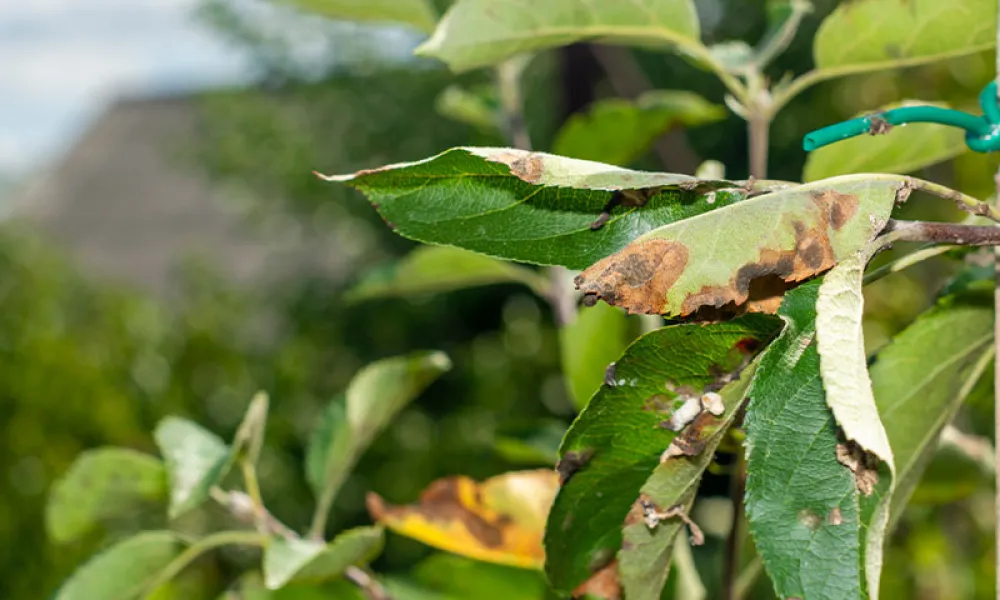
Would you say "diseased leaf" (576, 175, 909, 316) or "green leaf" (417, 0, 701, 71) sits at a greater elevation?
"green leaf" (417, 0, 701, 71)

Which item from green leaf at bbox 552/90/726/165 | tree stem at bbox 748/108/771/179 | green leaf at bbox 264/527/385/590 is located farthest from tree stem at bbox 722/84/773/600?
green leaf at bbox 264/527/385/590

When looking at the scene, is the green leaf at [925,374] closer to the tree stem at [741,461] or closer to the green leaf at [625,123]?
the tree stem at [741,461]

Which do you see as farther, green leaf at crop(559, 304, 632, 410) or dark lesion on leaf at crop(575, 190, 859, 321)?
green leaf at crop(559, 304, 632, 410)

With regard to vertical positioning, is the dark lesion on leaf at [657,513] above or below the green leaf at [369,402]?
above

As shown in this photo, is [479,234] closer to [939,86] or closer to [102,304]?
[939,86]

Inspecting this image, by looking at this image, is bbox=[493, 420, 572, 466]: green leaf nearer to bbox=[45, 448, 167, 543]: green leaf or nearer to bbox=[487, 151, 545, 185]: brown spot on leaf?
bbox=[45, 448, 167, 543]: green leaf

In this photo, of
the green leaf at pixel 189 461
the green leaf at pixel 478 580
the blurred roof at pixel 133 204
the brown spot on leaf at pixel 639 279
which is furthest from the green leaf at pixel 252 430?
the blurred roof at pixel 133 204

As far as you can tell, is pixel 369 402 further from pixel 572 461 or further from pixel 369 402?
pixel 572 461
